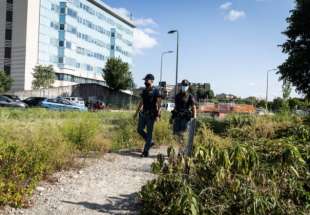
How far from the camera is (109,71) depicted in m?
59.5

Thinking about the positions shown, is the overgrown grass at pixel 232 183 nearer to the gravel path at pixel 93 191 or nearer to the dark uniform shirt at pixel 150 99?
the gravel path at pixel 93 191

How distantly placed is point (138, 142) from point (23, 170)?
14.2ft

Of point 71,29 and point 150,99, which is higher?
point 71,29

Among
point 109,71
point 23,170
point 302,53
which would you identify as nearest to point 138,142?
point 23,170

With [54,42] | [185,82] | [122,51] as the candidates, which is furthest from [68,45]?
[185,82]

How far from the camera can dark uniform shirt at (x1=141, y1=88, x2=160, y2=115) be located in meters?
7.26

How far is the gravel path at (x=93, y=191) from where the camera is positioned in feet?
12.8

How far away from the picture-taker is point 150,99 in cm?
730

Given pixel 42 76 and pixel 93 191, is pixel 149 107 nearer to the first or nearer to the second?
pixel 93 191

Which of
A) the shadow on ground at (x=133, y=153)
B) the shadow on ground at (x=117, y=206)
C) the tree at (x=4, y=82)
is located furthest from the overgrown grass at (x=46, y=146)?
the tree at (x=4, y=82)

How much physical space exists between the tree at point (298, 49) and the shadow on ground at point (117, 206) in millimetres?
16966

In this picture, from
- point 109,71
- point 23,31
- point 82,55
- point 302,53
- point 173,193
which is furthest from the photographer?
point 82,55

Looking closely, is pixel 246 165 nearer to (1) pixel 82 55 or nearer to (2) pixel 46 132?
(2) pixel 46 132

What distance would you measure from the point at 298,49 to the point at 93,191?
18.0 metres
